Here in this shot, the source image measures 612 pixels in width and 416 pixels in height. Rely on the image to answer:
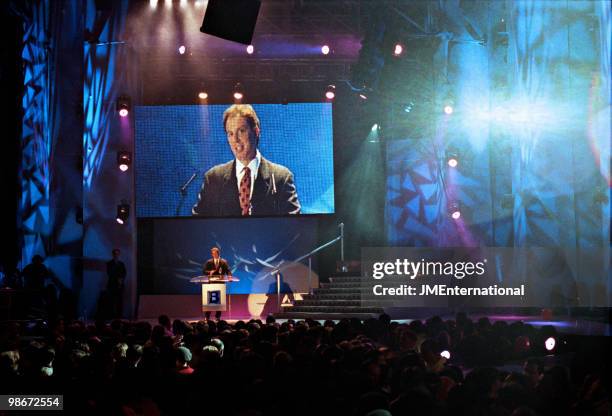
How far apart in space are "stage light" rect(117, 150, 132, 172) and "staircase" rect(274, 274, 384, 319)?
4.82 meters

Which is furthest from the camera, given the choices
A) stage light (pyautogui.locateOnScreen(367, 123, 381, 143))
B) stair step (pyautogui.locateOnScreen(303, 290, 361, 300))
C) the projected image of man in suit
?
stage light (pyautogui.locateOnScreen(367, 123, 381, 143))

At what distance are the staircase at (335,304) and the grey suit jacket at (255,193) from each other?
2.26 meters

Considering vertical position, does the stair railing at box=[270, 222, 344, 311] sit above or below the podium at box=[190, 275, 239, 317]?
above

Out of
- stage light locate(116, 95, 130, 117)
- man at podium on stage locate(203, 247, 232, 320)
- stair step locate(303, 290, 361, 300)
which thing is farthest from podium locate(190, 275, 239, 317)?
stage light locate(116, 95, 130, 117)

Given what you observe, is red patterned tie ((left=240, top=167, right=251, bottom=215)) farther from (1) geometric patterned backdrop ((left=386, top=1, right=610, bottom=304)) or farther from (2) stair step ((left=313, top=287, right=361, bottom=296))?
(1) geometric patterned backdrop ((left=386, top=1, right=610, bottom=304))

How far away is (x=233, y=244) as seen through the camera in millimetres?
18031

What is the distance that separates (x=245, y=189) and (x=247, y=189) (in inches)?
2.1

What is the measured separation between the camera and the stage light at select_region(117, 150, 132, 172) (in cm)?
1605

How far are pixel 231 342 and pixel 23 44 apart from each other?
10.1m

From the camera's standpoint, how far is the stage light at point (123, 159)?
16.0 meters

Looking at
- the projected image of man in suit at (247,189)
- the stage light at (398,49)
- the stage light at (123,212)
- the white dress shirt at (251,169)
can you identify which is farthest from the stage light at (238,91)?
the stage light at (398,49)

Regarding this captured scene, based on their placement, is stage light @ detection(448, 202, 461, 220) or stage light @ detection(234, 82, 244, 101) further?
stage light @ detection(234, 82, 244, 101)

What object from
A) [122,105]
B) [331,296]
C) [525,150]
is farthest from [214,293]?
[525,150]

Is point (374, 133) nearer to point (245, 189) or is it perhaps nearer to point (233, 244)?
point (245, 189)
